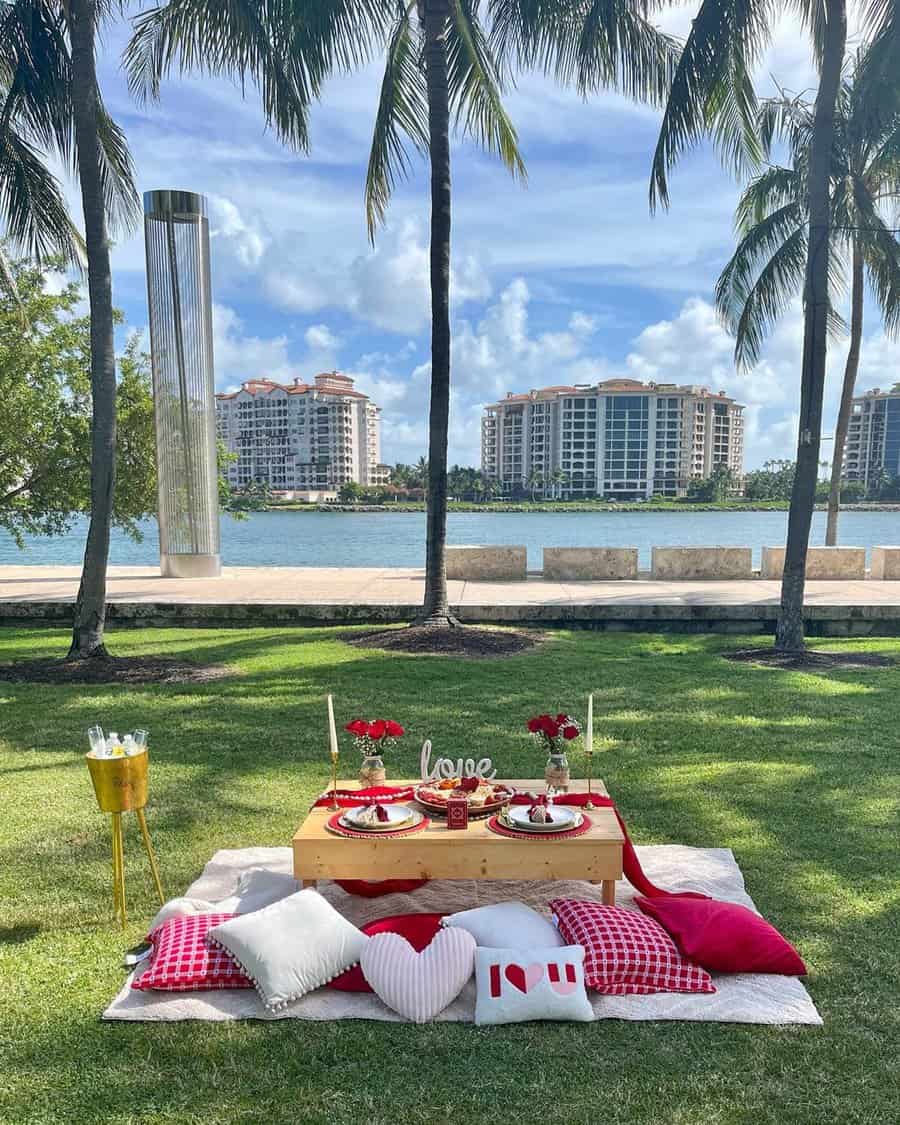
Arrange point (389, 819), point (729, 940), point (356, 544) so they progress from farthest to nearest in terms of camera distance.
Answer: point (356, 544) < point (389, 819) < point (729, 940)

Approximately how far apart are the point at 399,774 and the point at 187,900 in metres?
2.13

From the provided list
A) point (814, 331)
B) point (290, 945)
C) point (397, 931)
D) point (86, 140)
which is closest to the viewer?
point (290, 945)

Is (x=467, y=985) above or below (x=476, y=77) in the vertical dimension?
below

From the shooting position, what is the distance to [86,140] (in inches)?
348

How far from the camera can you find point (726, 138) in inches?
439

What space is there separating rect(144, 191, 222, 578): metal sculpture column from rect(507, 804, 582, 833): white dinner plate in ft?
42.8

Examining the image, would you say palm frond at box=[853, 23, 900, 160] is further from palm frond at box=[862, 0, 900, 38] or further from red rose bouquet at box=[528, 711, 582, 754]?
red rose bouquet at box=[528, 711, 582, 754]

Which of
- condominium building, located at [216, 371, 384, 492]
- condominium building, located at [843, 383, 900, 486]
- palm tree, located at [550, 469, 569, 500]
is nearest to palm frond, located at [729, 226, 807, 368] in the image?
condominium building, located at [843, 383, 900, 486]

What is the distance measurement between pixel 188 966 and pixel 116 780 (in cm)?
84

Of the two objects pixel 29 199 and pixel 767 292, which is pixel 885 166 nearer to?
pixel 767 292

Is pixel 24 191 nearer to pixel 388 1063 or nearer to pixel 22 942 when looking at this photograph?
pixel 22 942

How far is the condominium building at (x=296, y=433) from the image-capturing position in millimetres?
130625

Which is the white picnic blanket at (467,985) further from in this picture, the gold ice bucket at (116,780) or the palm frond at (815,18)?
the palm frond at (815,18)

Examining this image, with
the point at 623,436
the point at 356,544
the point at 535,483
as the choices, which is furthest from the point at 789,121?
the point at 623,436
